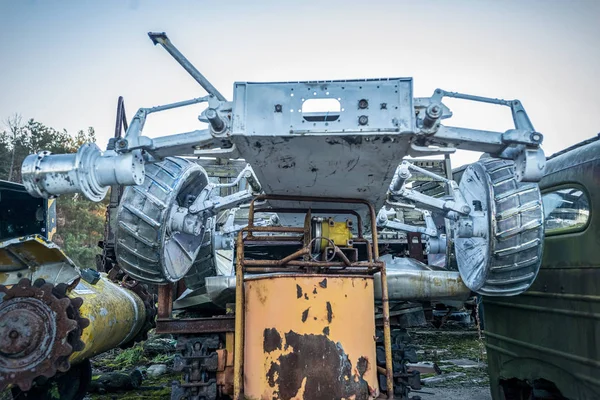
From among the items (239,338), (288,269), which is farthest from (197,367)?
(288,269)

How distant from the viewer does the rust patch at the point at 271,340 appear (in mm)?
3213

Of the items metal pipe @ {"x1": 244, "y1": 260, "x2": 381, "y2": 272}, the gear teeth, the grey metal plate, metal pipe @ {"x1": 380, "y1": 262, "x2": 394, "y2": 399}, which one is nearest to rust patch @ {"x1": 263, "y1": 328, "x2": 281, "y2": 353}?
metal pipe @ {"x1": 244, "y1": 260, "x2": 381, "y2": 272}

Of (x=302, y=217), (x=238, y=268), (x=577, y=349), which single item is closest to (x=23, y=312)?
(x=238, y=268)

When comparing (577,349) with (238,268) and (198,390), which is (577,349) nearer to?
(238,268)

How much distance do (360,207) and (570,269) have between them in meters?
1.82

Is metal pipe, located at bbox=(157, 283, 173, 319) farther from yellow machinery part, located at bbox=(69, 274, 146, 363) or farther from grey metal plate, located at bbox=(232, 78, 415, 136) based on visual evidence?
grey metal plate, located at bbox=(232, 78, 415, 136)

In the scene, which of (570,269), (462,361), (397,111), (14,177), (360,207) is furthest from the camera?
(14,177)

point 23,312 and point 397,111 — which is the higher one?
point 397,111

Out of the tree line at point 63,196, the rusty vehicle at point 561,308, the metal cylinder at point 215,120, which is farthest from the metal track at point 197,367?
the tree line at point 63,196

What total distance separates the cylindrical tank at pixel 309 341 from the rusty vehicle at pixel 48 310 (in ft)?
4.91

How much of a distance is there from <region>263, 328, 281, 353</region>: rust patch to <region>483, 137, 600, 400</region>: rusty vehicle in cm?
224

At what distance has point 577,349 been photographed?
351 centimetres

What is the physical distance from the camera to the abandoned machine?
2992 mm

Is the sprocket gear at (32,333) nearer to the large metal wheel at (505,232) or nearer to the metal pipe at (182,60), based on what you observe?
the metal pipe at (182,60)
